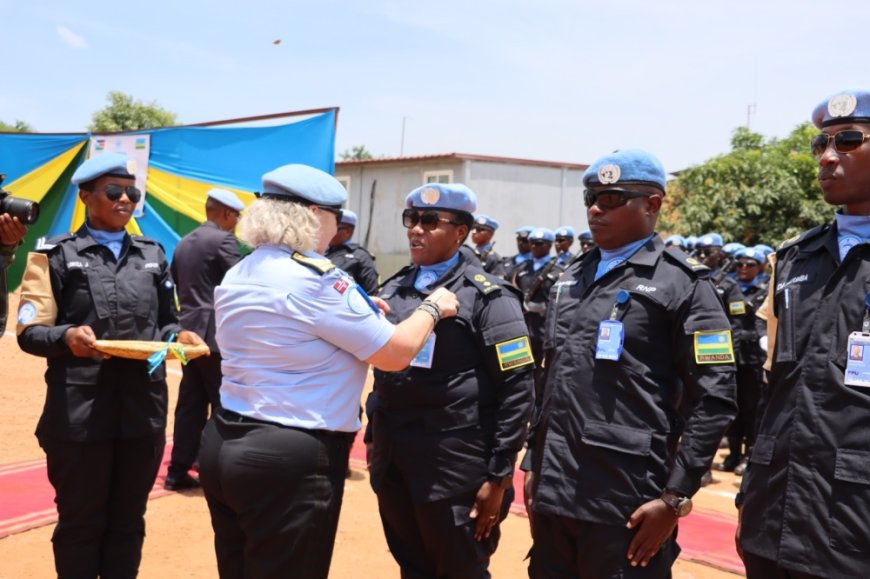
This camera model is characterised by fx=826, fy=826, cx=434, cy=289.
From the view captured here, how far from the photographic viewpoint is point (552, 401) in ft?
9.97

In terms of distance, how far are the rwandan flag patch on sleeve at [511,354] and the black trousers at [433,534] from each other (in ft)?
1.76

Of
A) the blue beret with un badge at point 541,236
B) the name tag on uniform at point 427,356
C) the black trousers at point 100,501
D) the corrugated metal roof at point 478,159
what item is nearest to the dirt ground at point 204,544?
the black trousers at point 100,501

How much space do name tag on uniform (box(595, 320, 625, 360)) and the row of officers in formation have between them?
0.01 metres

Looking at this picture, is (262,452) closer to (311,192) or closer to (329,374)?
(329,374)

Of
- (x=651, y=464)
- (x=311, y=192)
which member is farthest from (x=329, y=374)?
(x=651, y=464)

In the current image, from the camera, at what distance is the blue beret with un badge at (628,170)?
3.06 metres

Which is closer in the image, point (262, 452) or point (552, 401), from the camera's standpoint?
point (262, 452)

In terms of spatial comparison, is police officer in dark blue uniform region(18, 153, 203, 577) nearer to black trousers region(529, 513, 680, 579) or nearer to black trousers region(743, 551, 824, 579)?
black trousers region(529, 513, 680, 579)

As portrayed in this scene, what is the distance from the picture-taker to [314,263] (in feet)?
9.22

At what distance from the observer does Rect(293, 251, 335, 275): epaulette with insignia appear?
2.79 meters

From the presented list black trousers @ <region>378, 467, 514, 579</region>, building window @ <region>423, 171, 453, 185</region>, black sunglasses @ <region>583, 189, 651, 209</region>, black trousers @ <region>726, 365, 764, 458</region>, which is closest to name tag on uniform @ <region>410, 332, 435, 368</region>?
black trousers @ <region>378, 467, 514, 579</region>

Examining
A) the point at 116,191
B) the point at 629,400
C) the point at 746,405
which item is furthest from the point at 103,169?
the point at 746,405

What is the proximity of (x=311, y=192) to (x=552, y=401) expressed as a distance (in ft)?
3.79

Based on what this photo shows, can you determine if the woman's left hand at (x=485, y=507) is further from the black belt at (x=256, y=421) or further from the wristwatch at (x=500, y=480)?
the black belt at (x=256, y=421)
